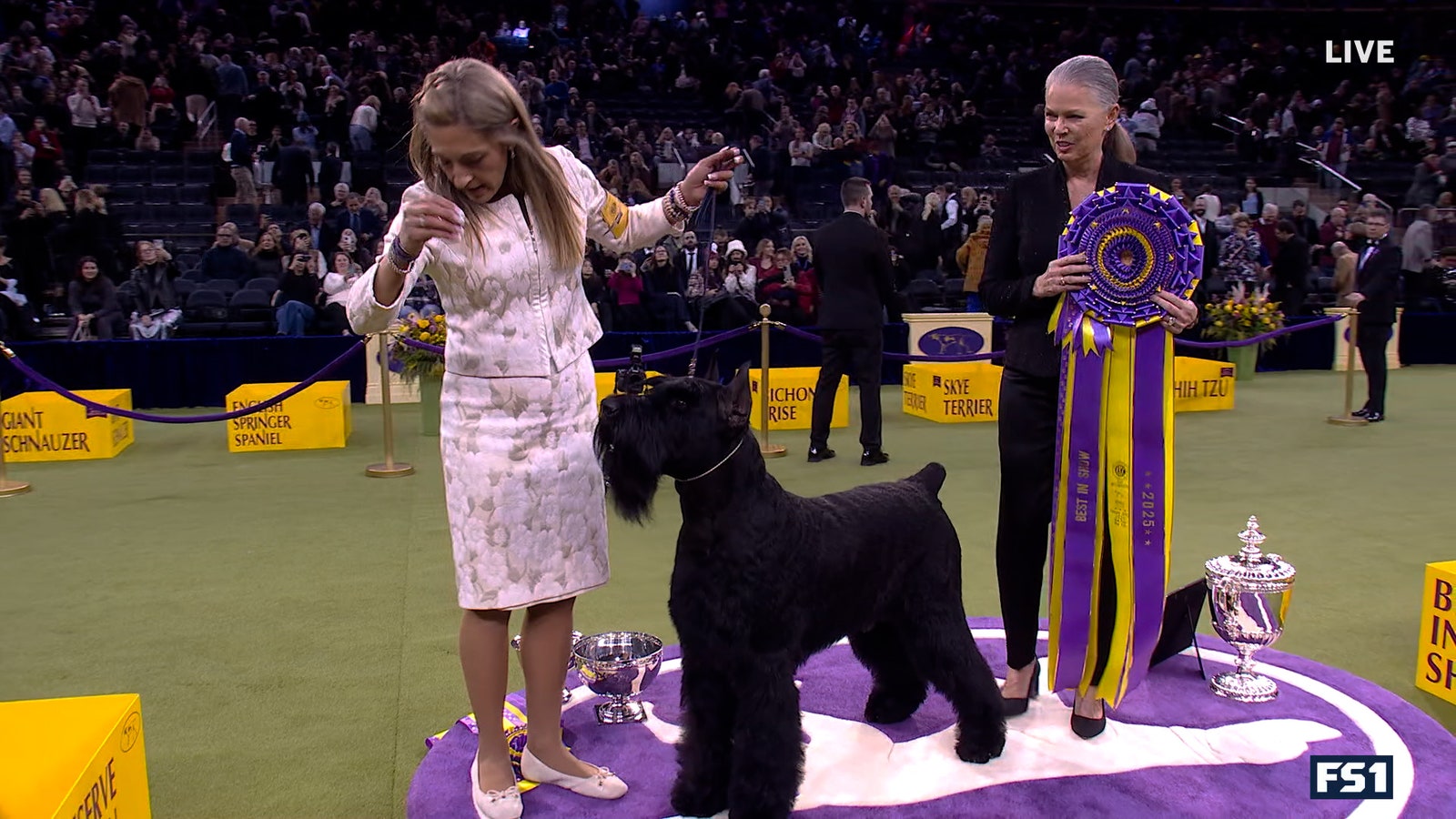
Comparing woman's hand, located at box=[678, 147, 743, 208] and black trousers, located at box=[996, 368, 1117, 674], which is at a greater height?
woman's hand, located at box=[678, 147, 743, 208]

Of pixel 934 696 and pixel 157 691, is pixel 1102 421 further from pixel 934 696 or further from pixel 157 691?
pixel 157 691

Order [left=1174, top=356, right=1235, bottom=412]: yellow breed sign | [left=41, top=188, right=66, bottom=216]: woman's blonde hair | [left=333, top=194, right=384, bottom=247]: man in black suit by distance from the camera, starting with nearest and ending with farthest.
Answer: [left=1174, top=356, right=1235, bottom=412]: yellow breed sign → [left=41, top=188, right=66, bottom=216]: woman's blonde hair → [left=333, top=194, right=384, bottom=247]: man in black suit

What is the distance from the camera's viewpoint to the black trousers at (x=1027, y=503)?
8.91 ft

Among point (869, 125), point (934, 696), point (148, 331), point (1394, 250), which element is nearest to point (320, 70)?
point (148, 331)

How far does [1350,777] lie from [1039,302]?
1301 millimetres

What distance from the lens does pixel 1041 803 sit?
8.09 ft

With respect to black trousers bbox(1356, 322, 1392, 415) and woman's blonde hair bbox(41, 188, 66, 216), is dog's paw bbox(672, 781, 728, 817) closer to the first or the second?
black trousers bbox(1356, 322, 1392, 415)

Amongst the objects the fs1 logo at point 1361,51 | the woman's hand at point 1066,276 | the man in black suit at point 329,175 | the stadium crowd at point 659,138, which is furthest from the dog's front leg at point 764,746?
the fs1 logo at point 1361,51

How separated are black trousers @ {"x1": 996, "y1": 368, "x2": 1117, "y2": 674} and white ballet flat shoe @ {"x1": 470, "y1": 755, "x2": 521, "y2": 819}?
4.31 ft

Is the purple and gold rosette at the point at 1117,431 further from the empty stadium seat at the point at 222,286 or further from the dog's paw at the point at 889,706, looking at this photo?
the empty stadium seat at the point at 222,286

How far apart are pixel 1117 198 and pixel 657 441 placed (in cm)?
118

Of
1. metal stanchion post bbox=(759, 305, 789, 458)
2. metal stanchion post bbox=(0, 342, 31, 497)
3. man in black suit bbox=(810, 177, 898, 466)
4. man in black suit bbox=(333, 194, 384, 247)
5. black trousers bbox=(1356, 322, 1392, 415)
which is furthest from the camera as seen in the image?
man in black suit bbox=(333, 194, 384, 247)

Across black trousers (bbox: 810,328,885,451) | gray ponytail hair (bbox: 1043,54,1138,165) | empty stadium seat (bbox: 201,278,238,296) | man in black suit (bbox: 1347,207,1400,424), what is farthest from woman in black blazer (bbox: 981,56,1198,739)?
empty stadium seat (bbox: 201,278,238,296)

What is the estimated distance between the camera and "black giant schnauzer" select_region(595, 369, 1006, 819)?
2170 mm
